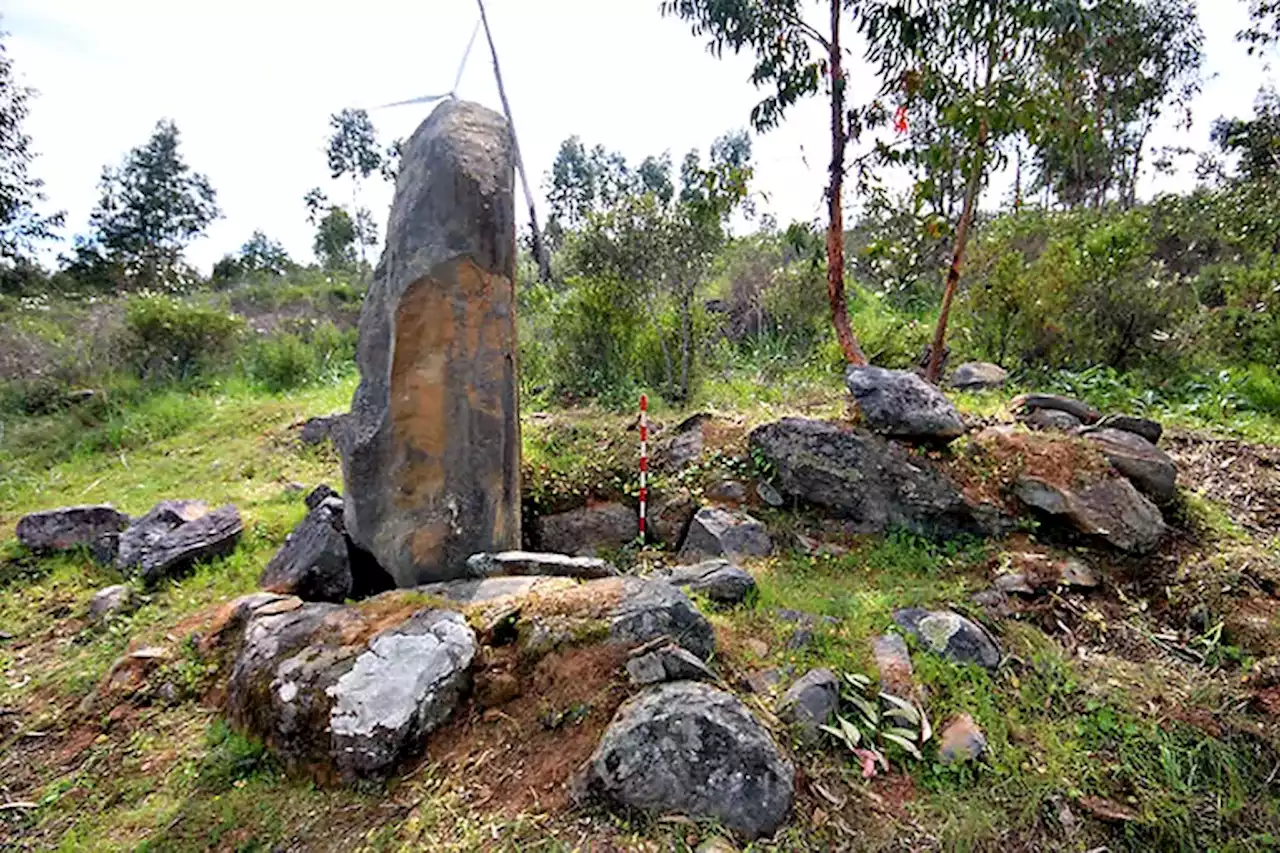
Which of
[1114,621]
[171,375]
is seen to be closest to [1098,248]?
[1114,621]

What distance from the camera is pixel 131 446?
808cm

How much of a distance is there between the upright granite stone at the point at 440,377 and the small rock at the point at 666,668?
1.48 meters

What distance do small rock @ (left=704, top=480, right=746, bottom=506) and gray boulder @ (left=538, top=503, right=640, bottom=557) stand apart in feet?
1.81

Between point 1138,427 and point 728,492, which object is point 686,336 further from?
point 1138,427

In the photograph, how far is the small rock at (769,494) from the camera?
4.75 metres

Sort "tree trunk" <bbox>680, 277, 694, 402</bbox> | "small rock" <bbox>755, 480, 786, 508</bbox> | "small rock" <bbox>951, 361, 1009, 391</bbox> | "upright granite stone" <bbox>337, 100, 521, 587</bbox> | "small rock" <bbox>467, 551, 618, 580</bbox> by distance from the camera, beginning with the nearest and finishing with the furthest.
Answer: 1. "small rock" <bbox>467, 551, 618, 580</bbox>
2. "upright granite stone" <bbox>337, 100, 521, 587</bbox>
3. "small rock" <bbox>755, 480, 786, 508</bbox>
4. "small rock" <bbox>951, 361, 1009, 391</bbox>
5. "tree trunk" <bbox>680, 277, 694, 402</bbox>

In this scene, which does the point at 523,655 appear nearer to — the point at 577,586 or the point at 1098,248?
the point at 577,586

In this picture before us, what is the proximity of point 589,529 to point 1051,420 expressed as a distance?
10.7ft

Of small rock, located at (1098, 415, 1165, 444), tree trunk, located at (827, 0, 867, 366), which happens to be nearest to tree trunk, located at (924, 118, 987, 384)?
tree trunk, located at (827, 0, 867, 366)

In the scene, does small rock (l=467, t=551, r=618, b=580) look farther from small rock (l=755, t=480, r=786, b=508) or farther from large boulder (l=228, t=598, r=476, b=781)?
small rock (l=755, t=480, r=786, b=508)

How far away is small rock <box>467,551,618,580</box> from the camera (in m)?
3.54

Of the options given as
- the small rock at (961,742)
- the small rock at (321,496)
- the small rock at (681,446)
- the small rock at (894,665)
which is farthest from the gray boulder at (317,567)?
the small rock at (961,742)

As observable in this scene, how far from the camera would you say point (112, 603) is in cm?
411

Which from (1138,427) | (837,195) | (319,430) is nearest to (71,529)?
(319,430)
